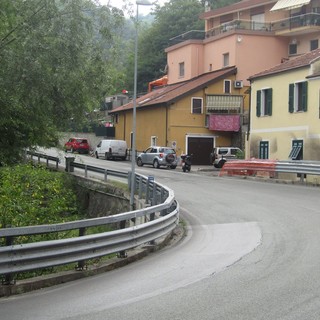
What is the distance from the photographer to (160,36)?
69.9m

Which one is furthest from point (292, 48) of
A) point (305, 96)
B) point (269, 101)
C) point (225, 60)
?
point (305, 96)

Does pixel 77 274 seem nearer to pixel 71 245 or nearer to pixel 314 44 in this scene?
pixel 71 245

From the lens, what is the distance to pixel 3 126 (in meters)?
12.4

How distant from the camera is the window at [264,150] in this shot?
109 ft

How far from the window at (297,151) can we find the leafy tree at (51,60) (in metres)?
19.0

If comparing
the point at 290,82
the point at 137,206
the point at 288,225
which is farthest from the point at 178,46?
the point at 288,225

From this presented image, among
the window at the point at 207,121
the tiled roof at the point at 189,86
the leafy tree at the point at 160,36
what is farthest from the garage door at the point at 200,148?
the leafy tree at the point at 160,36

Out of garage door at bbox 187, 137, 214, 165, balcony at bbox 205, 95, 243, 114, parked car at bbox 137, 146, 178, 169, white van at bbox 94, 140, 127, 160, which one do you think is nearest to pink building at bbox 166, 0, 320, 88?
balcony at bbox 205, 95, 243, 114

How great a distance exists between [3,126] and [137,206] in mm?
5699

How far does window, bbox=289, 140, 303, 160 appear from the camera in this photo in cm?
2965

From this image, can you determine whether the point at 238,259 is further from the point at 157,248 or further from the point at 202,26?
the point at 202,26

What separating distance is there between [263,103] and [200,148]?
458 inches

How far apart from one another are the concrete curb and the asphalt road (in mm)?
147

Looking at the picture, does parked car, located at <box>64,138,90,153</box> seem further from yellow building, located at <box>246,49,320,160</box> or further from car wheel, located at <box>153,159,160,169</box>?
yellow building, located at <box>246,49,320,160</box>
